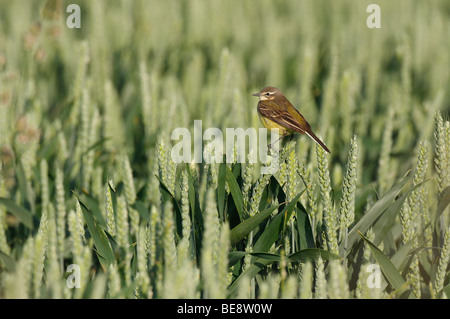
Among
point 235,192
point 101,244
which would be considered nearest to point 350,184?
point 235,192

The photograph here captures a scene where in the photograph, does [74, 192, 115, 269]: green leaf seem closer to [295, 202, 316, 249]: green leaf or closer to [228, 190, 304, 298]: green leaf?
[228, 190, 304, 298]: green leaf

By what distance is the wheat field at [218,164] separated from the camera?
4.19ft

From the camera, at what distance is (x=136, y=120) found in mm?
3010

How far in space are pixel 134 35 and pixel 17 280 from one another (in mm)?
3258

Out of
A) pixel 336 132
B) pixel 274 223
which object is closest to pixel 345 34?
pixel 336 132

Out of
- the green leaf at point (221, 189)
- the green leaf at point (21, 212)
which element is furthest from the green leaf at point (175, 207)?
A: the green leaf at point (21, 212)

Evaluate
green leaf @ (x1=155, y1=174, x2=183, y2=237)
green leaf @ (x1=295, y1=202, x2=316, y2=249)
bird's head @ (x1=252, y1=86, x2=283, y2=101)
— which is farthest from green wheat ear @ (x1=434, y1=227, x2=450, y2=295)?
bird's head @ (x1=252, y1=86, x2=283, y2=101)

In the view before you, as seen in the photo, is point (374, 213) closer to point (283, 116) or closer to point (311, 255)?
point (311, 255)

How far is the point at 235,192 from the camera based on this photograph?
4.91ft

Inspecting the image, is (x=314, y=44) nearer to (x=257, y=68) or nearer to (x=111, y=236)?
(x=257, y=68)

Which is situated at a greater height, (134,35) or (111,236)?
(134,35)

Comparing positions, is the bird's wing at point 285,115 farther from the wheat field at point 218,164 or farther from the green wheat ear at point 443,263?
the green wheat ear at point 443,263

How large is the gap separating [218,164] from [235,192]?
0.24 metres
